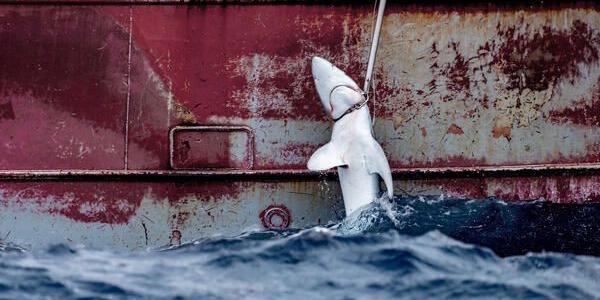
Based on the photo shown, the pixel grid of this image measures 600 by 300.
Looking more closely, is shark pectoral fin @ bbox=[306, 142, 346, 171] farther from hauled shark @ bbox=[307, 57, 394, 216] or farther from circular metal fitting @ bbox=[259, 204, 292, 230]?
circular metal fitting @ bbox=[259, 204, 292, 230]

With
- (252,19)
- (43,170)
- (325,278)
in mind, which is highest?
(252,19)

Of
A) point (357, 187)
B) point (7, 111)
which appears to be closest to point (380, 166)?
point (357, 187)

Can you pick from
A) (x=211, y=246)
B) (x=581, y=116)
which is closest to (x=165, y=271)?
(x=211, y=246)

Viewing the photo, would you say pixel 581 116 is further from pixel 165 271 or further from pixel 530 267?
pixel 165 271

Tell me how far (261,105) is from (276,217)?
656mm

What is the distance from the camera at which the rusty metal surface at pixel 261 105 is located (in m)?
7.40

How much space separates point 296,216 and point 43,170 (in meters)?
1.48

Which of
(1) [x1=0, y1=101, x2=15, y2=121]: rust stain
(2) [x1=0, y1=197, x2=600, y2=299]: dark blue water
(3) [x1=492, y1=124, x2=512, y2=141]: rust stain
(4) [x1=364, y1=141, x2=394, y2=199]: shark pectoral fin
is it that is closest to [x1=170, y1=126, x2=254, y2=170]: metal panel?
(2) [x1=0, y1=197, x2=600, y2=299]: dark blue water

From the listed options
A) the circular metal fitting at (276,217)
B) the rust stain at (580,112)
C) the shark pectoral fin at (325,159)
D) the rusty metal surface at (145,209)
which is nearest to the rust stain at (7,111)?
the rusty metal surface at (145,209)

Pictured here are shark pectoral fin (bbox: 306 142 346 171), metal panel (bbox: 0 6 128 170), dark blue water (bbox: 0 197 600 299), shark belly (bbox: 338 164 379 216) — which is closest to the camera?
dark blue water (bbox: 0 197 600 299)

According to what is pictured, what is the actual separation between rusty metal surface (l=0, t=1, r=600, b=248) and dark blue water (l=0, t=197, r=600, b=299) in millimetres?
153

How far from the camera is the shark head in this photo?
7.25 m

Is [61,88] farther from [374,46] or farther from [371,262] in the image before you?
[371,262]

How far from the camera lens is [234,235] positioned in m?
7.46
